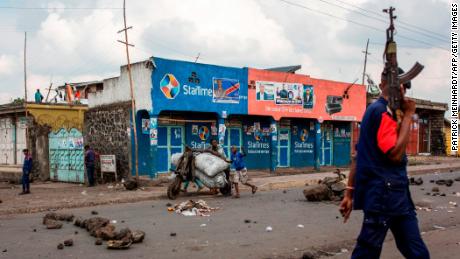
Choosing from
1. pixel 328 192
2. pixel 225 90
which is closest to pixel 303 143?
pixel 225 90

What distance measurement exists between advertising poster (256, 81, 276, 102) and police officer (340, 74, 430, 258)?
761 inches

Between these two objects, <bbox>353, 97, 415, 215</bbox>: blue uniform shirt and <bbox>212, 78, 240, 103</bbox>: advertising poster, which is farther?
<bbox>212, 78, 240, 103</bbox>: advertising poster

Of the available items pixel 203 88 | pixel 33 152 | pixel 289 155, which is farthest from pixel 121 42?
pixel 289 155

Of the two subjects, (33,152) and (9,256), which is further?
(33,152)

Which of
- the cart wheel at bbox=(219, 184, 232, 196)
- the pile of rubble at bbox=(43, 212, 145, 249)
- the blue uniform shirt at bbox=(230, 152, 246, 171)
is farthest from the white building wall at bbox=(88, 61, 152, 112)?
the pile of rubble at bbox=(43, 212, 145, 249)

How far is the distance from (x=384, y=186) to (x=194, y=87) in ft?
55.5

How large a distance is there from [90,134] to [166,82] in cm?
474

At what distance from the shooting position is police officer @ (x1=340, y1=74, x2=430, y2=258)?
13.0 ft

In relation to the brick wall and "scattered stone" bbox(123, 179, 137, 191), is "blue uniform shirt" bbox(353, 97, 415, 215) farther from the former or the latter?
the brick wall

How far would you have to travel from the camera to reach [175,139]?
21.1 meters

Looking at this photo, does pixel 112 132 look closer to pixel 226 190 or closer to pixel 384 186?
pixel 226 190

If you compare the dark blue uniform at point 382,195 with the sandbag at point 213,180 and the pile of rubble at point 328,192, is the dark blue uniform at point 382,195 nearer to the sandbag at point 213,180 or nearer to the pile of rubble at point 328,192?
the pile of rubble at point 328,192

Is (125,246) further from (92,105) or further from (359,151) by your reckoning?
(92,105)

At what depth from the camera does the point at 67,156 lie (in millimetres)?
20938
